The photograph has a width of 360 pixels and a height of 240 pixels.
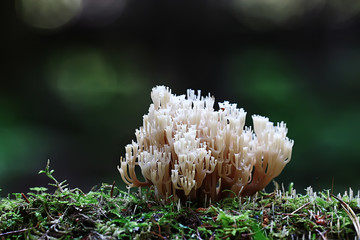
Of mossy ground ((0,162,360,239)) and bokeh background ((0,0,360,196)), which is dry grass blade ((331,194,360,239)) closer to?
mossy ground ((0,162,360,239))

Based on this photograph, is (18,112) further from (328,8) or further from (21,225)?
(328,8)

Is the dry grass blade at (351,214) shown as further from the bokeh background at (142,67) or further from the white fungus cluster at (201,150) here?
the bokeh background at (142,67)

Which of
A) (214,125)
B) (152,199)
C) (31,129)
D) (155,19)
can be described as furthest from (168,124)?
(155,19)

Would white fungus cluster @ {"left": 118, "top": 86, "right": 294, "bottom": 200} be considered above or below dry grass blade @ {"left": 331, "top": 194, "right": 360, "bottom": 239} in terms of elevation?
above

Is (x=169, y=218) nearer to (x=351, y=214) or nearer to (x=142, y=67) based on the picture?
(x=351, y=214)

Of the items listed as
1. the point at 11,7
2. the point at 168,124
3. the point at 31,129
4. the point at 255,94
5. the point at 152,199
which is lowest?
the point at 152,199

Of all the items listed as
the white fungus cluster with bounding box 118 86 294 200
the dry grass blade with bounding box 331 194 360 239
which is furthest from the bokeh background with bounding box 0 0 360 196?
the dry grass blade with bounding box 331 194 360 239
